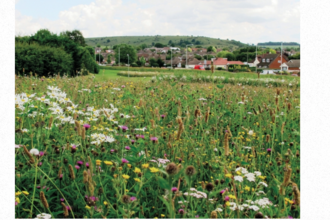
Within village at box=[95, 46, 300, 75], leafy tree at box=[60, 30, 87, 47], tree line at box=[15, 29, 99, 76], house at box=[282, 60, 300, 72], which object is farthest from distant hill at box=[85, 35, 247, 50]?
tree line at box=[15, 29, 99, 76]

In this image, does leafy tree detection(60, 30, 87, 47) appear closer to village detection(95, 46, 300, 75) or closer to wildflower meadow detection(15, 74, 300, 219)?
village detection(95, 46, 300, 75)

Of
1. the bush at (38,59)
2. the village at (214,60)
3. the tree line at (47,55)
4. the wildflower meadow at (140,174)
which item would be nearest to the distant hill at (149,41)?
the village at (214,60)

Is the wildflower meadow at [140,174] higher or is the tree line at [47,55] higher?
the tree line at [47,55]

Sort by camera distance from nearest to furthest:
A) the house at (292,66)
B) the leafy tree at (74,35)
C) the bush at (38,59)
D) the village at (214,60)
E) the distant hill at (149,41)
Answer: the bush at (38,59)
the leafy tree at (74,35)
the house at (292,66)
the village at (214,60)
the distant hill at (149,41)

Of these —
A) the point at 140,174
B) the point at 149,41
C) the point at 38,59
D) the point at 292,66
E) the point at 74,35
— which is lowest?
the point at 140,174

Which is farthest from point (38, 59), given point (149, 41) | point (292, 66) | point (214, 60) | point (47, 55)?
point (149, 41)

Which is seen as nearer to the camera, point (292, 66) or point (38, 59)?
point (38, 59)

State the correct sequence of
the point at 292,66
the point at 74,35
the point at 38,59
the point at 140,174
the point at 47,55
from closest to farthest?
the point at 140,174 < the point at 38,59 < the point at 47,55 < the point at 292,66 < the point at 74,35

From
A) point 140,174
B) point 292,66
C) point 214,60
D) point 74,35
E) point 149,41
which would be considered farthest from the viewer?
point 149,41

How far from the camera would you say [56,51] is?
12367mm

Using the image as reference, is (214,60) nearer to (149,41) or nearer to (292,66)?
(292,66)

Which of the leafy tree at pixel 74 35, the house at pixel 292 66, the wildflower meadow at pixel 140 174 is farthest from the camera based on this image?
the house at pixel 292 66

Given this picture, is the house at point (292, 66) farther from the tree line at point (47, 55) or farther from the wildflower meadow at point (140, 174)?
the wildflower meadow at point (140, 174)

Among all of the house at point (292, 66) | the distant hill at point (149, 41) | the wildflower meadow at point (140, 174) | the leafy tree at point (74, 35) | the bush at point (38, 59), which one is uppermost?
the distant hill at point (149, 41)
